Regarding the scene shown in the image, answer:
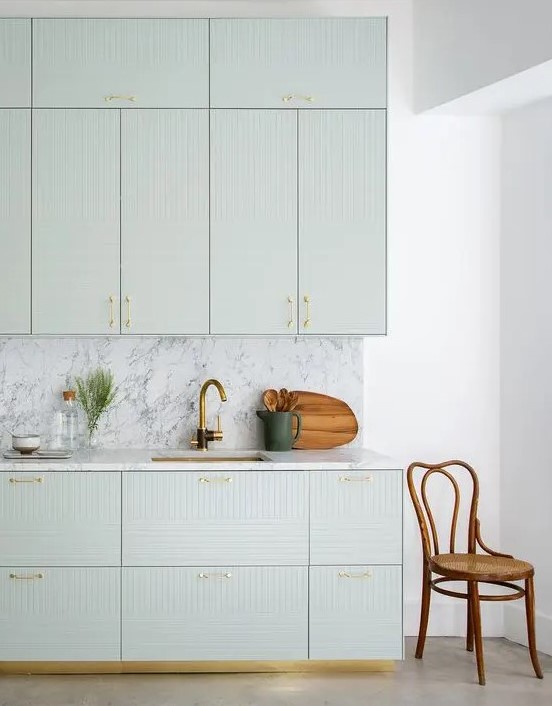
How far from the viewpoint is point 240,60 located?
3900mm

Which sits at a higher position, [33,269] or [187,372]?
[33,269]

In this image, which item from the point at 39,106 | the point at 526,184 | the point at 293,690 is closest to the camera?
the point at 293,690

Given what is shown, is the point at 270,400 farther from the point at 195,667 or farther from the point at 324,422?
the point at 195,667

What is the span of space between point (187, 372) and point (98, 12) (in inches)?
68.0

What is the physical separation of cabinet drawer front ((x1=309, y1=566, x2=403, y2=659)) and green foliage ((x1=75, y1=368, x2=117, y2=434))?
1234 mm

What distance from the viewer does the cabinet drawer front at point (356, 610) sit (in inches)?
144

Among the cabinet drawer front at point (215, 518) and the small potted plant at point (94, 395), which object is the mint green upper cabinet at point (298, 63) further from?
the cabinet drawer front at point (215, 518)

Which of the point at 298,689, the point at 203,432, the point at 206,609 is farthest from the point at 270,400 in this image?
the point at 298,689

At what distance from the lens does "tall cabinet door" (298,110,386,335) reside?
154 inches

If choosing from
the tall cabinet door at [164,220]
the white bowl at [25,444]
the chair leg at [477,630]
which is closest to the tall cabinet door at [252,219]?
the tall cabinet door at [164,220]

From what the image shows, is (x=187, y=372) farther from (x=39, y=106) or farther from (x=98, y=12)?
(x=98, y=12)

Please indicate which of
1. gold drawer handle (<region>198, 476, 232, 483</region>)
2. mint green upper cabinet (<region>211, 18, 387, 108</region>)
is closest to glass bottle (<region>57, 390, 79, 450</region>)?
gold drawer handle (<region>198, 476, 232, 483</region>)

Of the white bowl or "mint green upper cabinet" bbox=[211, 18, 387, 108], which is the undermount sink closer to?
the white bowl

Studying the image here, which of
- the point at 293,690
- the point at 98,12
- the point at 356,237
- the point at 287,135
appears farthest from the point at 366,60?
the point at 293,690
